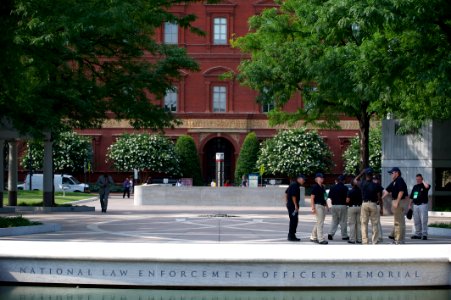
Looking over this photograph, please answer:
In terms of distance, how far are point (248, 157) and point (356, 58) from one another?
39452mm

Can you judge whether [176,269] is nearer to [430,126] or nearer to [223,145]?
[430,126]

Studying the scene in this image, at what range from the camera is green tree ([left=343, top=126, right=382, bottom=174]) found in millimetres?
64438

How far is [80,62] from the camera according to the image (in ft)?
125

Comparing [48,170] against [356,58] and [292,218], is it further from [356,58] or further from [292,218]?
[292,218]

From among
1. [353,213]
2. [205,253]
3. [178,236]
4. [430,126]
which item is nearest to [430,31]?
[353,213]

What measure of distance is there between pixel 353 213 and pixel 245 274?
6540mm

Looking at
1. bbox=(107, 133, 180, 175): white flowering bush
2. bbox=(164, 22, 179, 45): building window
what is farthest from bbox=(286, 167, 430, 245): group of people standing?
bbox=(164, 22, 179, 45): building window

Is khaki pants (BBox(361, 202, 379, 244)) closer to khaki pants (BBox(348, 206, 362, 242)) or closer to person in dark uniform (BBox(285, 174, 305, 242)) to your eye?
khaki pants (BBox(348, 206, 362, 242))

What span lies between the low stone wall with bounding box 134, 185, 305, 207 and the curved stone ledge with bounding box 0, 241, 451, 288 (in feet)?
95.6

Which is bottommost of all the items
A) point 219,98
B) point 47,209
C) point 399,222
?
point 47,209

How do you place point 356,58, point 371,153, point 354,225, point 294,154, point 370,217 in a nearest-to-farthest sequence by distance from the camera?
point 370,217
point 354,225
point 356,58
point 294,154
point 371,153

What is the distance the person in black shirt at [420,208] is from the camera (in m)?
23.8

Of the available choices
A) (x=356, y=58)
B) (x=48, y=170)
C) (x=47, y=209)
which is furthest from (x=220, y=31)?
(x=356, y=58)

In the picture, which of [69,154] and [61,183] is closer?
[61,183]
